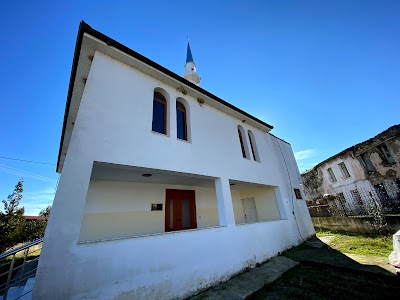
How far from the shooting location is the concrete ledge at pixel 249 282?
4268 millimetres

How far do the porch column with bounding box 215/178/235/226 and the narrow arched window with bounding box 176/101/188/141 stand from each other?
2206mm

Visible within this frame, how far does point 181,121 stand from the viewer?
6809 mm

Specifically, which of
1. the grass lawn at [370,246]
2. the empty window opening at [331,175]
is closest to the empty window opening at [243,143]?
the grass lawn at [370,246]

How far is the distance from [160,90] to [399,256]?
8.41 meters

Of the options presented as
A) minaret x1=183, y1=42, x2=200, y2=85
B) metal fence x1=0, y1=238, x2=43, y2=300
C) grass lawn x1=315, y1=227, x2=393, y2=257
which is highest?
minaret x1=183, y1=42, x2=200, y2=85

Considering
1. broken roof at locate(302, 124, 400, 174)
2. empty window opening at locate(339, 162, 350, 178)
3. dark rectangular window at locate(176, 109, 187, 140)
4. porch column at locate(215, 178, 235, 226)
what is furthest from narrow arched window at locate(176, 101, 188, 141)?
empty window opening at locate(339, 162, 350, 178)

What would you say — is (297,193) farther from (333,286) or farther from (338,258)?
(333,286)

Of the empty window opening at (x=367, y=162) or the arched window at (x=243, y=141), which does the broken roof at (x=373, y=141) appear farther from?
the arched window at (x=243, y=141)

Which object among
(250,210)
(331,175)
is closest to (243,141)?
(250,210)

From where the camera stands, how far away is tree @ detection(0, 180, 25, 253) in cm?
1582

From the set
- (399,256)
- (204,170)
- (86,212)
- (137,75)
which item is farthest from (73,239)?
(399,256)

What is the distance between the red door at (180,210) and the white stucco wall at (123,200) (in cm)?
222

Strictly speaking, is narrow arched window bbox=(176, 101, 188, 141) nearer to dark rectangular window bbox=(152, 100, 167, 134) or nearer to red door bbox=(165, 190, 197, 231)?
dark rectangular window bbox=(152, 100, 167, 134)

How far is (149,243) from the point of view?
4043mm
